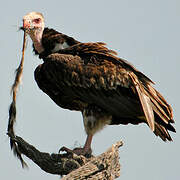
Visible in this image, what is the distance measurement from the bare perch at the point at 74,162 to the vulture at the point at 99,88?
956mm

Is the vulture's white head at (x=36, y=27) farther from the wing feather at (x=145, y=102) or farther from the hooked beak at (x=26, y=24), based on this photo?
the wing feather at (x=145, y=102)

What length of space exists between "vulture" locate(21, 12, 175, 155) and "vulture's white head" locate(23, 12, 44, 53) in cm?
67

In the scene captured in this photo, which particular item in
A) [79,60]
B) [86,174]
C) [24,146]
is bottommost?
[86,174]

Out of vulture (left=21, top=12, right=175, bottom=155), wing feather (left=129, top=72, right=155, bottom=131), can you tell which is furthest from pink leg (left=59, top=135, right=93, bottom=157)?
wing feather (left=129, top=72, right=155, bottom=131)

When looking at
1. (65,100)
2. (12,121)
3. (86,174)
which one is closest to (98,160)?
(86,174)

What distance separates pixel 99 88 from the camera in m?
9.91

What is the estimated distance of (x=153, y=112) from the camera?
945cm

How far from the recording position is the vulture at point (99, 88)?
9.60 m

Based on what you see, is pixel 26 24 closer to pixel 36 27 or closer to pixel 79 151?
pixel 36 27

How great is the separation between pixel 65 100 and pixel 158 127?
1.73 m

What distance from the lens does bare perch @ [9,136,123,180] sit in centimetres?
726

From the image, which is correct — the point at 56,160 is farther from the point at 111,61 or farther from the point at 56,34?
the point at 56,34

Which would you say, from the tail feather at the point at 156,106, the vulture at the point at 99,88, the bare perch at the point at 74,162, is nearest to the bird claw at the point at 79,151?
the vulture at the point at 99,88

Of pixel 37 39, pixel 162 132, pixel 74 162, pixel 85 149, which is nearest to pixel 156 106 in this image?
pixel 162 132
